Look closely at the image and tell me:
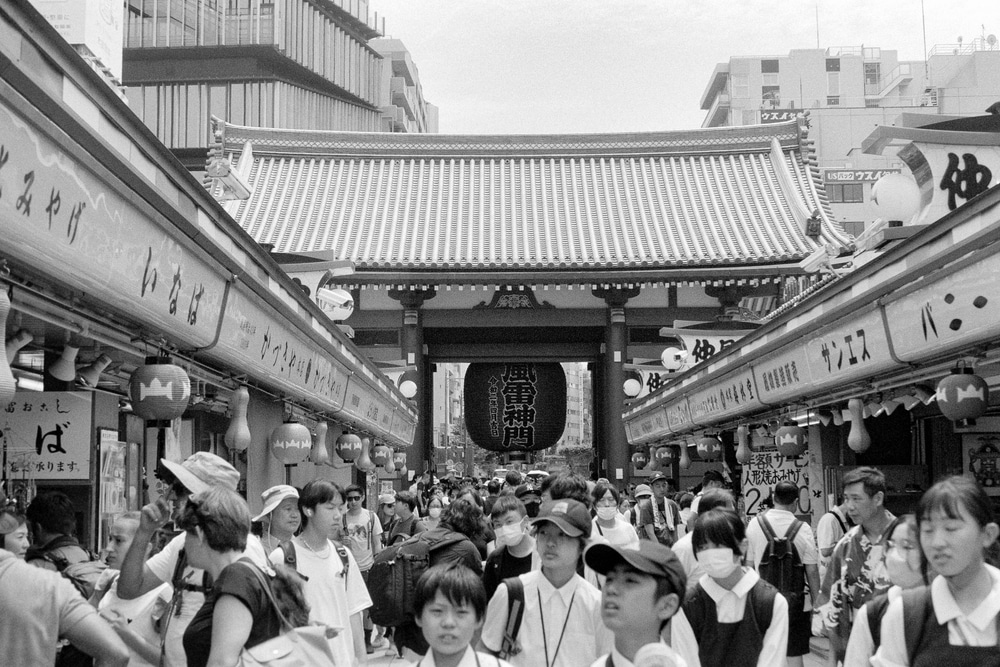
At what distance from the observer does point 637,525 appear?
1341 centimetres

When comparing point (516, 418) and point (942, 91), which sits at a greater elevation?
point (942, 91)

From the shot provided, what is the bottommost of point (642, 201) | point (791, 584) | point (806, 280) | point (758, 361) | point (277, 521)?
point (791, 584)

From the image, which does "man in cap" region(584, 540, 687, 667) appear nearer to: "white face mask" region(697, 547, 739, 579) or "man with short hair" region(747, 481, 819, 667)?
"white face mask" region(697, 547, 739, 579)

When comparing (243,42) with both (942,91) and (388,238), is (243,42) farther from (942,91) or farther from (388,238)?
(942,91)

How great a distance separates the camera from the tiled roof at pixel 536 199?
26.0 meters

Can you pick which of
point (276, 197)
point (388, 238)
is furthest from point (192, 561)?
point (276, 197)

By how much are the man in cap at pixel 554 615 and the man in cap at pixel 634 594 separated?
112cm

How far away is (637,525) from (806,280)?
13.9 metres

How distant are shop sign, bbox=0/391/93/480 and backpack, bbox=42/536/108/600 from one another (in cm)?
214

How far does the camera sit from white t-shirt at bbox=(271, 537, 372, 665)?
5816mm

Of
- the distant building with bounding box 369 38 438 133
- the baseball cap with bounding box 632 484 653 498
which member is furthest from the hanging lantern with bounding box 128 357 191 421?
the distant building with bounding box 369 38 438 133

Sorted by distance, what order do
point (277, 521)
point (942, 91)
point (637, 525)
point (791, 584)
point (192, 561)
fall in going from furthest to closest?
point (942, 91)
point (637, 525)
point (791, 584)
point (277, 521)
point (192, 561)

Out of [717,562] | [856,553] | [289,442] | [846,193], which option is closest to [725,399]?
[289,442]

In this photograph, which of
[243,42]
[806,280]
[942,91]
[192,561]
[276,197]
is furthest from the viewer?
[942,91]
